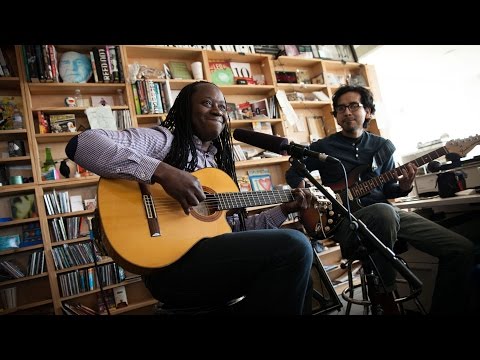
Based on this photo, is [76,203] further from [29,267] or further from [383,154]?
[383,154]

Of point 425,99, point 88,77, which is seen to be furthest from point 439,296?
point 425,99

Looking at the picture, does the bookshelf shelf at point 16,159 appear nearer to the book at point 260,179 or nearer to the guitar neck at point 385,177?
the book at point 260,179

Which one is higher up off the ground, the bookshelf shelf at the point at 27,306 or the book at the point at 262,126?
the book at the point at 262,126

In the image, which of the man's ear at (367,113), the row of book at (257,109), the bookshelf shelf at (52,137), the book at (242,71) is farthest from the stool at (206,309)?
the book at (242,71)

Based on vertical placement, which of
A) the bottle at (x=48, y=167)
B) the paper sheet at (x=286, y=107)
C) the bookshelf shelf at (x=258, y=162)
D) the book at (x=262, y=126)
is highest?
the paper sheet at (x=286, y=107)

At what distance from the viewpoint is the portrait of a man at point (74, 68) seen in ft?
8.50

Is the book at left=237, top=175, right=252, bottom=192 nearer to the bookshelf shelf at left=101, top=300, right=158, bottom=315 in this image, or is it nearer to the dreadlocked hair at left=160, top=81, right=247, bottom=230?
the bookshelf shelf at left=101, top=300, right=158, bottom=315

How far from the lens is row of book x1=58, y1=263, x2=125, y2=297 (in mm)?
2298

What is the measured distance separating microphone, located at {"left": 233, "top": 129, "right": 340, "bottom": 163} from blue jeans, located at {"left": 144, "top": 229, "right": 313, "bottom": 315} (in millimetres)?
305

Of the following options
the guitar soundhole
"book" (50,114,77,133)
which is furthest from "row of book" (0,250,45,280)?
the guitar soundhole

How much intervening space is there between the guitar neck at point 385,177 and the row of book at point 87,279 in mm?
2046

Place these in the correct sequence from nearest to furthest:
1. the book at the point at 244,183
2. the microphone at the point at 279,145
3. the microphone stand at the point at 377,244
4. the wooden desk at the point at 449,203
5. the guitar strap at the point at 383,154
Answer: the microphone stand at the point at 377,244, the microphone at the point at 279,145, the wooden desk at the point at 449,203, the guitar strap at the point at 383,154, the book at the point at 244,183

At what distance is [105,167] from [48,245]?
1.83 metres

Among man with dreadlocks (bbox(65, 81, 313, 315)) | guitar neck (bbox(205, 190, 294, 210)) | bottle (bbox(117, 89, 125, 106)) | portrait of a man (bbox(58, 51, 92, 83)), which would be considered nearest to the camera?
man with dreadlocks (bbox(65, 81, 313, 315))
